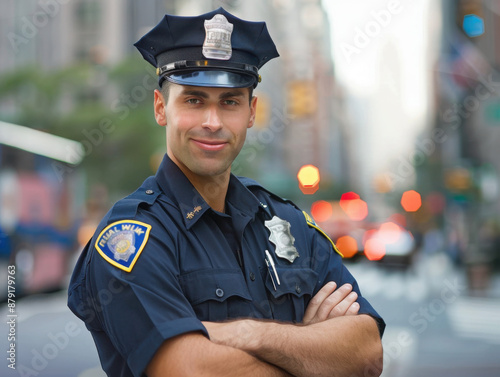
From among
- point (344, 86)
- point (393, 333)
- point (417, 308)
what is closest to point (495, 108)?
point (417, 308)

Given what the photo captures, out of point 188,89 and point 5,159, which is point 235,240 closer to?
point 188,89

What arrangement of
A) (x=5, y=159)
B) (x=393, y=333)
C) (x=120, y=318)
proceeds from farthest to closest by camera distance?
(x=5, y=159) < (x=393, y=333) < (x=120, y=318)

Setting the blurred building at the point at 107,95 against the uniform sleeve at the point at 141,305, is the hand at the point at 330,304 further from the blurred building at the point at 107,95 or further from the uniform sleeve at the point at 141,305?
the blurred building at the point at 107,95

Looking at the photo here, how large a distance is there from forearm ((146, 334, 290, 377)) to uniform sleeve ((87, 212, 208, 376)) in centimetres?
4

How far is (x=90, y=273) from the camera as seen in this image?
2338 mm

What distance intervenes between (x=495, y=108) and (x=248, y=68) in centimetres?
1719

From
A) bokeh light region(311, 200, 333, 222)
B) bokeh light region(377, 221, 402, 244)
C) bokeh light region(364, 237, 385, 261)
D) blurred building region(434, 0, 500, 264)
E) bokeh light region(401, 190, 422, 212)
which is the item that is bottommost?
bokeh light region(401, 190, 422, 212)

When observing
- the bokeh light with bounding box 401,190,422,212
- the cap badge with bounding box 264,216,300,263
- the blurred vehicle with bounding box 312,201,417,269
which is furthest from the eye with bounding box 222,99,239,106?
the bokeh light with bounding box 401,190,422,212

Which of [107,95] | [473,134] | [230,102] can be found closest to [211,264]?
[230,102]

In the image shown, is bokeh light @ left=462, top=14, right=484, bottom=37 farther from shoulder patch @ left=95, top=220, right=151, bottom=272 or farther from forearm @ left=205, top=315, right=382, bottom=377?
shoulder patch @ left=95, top=220, right=151, bottom=272

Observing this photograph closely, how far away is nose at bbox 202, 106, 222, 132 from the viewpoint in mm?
2492

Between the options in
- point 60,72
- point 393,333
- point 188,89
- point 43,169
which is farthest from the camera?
point 60,72

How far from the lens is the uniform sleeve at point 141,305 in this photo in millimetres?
2170

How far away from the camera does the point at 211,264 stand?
8.04 feet
